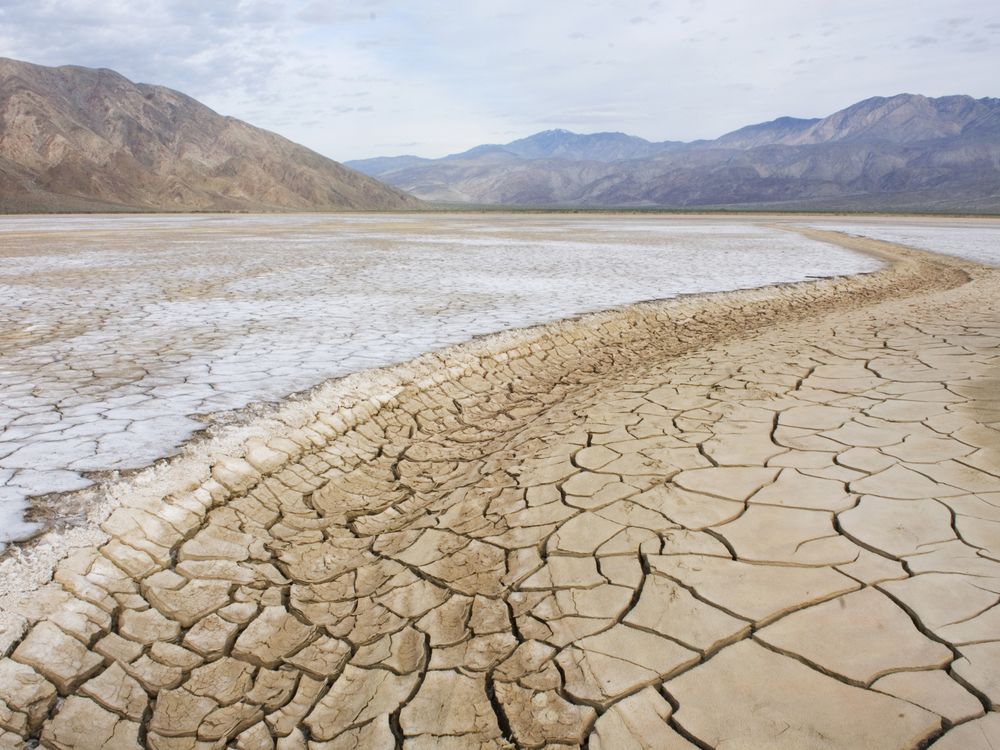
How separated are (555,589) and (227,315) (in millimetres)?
5249

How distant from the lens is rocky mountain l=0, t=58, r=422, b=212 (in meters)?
55.7

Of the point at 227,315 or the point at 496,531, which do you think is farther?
the point at 227,315

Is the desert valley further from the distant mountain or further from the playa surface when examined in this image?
the distant mountain

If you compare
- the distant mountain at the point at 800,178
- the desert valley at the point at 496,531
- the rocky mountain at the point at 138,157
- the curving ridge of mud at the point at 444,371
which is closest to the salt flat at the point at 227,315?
the desert valley at the point at 496,531

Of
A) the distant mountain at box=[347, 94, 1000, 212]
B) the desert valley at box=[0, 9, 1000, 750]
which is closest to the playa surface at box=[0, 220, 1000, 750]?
the desert valley at box=[0, 9, 1000, 750]

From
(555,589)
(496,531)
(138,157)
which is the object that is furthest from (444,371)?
(138,157)

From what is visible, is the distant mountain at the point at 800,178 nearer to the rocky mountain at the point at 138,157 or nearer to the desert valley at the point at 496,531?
the rocky mountain at the point at 138,157

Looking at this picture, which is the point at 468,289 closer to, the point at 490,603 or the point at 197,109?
the point at 490,603

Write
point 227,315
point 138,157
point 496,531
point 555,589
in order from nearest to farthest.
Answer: point 555,589, point 496,531, point 227,315, point 138,157

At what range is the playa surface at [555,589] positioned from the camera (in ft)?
5.39

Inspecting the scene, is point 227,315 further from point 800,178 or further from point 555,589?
point 800,178

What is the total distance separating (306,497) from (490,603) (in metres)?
1.23

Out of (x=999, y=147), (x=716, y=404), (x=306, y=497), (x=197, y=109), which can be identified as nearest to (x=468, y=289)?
(x=716, y=404)

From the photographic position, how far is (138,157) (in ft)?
257
